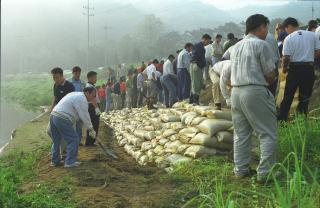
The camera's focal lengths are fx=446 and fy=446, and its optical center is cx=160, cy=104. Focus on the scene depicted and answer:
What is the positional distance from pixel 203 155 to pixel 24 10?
174m

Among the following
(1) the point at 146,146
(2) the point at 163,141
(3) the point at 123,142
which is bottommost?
(3) the point at 123,142

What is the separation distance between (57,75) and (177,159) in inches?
91.3

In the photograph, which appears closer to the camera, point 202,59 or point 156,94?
point 202,59

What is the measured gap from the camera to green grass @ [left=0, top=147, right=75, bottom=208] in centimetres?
428

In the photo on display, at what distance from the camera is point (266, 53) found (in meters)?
4.23

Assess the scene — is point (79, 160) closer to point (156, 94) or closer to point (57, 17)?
point (156, 94)

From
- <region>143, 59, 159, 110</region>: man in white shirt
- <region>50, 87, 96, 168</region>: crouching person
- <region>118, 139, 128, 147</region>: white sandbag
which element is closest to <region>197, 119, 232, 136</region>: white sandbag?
<region>50, 87, 96, 168</region>: crouching person

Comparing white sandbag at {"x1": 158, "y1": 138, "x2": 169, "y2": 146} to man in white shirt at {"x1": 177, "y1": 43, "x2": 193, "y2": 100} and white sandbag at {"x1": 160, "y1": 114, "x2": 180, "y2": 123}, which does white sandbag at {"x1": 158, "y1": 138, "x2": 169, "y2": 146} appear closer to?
white sandbag at {"x1": 160, "y1": 114, "x2": 180, "y2": 123}

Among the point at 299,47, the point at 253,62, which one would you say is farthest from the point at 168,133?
the point at 253,62

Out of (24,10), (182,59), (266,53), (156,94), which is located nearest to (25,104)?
(156,94)

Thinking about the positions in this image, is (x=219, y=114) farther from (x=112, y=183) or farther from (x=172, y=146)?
(x=112, y=183)

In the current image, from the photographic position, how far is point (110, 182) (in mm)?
5332

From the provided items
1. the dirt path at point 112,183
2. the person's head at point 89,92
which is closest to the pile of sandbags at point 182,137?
the dirt path at point 112,183

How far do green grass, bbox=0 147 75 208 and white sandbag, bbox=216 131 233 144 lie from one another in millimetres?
2016
